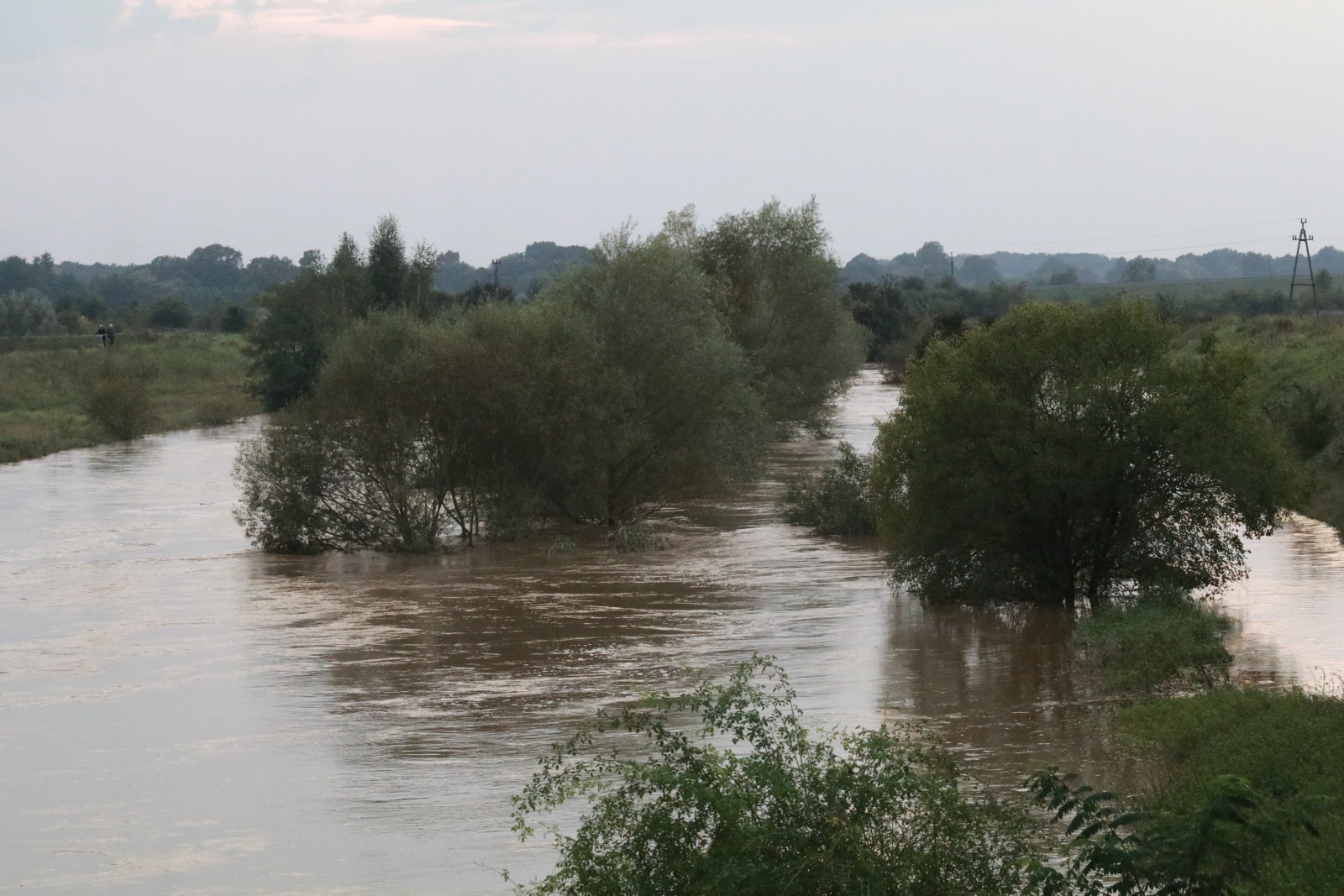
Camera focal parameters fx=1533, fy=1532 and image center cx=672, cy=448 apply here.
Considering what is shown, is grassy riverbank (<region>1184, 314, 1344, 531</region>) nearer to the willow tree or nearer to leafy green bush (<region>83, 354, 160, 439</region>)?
the willow tree

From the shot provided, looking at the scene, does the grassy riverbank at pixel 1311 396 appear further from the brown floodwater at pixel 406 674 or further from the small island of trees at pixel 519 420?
the small island of trees at pixel 519 420

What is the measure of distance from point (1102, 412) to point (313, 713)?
11.6m

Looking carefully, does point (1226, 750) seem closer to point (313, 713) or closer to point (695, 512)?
point (313, 713)

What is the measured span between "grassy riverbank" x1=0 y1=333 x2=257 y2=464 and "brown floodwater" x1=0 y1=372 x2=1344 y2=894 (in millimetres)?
24306

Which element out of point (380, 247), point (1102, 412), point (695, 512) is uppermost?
point (380, 247)

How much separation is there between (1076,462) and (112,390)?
4689cm

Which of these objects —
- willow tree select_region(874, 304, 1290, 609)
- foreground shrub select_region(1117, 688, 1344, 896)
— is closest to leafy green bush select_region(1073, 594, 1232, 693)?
foreground shrub select_region(1117, 688, 1344, 896)

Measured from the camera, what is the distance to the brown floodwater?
13289mm

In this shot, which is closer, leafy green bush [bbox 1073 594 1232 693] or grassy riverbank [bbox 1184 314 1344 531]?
leafy green bush [bbox 1073 594 1232 693]

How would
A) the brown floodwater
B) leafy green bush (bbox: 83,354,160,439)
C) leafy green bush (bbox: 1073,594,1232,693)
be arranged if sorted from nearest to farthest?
the brown floodwater, leafy green bush (bbox: 1073,594,1232,693), leafy green bush (bbox: 83,354,160,439)

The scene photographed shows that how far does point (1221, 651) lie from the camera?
18.5 metres

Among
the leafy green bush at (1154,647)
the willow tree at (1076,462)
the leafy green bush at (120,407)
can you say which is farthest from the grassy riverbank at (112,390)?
the leafy green bush at (1154,647)

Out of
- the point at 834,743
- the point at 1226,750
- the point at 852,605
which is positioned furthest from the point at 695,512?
the point at 1226,750

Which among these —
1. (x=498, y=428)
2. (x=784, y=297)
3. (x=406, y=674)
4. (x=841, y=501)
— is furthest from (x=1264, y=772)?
(x=784, y=297)
